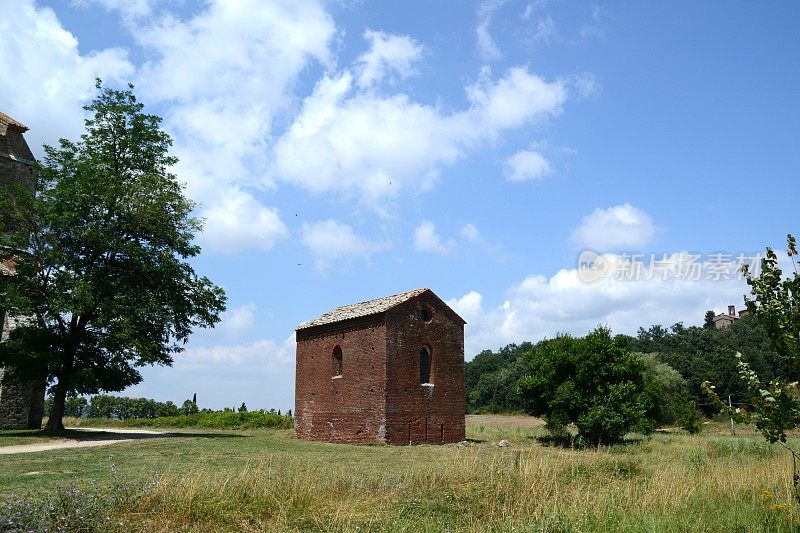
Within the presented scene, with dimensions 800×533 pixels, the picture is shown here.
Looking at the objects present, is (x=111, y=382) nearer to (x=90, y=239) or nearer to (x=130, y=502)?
(x=90, y=239)

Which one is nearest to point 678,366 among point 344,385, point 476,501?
point 344,385

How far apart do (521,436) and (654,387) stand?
6580 millimetres

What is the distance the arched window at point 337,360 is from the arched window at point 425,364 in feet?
12.6

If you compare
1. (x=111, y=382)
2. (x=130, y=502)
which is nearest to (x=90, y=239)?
(x=111, y=382)

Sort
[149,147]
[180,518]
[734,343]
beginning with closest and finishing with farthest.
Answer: [180,518], [149,147], [734,343]

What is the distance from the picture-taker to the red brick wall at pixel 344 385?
25188 millimetres

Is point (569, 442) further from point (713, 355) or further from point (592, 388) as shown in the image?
point (713, 355)

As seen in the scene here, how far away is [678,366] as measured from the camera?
6431 cm

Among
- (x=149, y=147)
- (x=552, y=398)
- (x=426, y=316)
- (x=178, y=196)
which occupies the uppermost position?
(x=149, y=147)

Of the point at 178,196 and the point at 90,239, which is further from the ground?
the point at 178,196

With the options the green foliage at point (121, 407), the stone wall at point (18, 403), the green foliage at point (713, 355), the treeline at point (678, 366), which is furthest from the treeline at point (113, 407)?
the green foliage at point (713, 355)

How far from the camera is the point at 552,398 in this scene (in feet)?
83.6

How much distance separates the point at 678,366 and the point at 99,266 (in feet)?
190

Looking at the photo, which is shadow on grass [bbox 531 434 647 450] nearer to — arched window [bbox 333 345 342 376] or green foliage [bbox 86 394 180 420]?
arched window [bbox 333 345 342 376]
